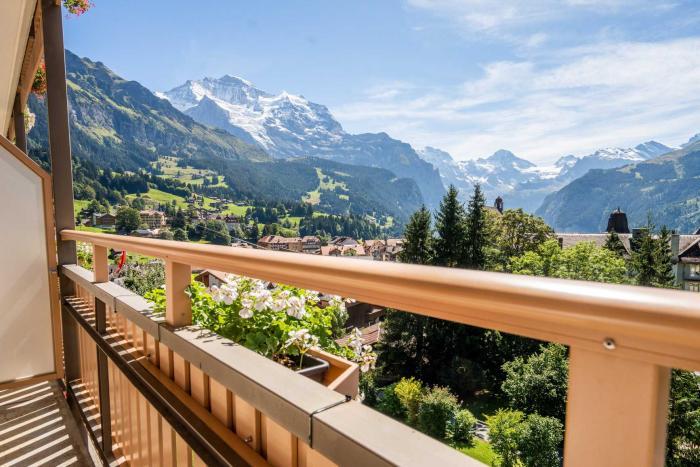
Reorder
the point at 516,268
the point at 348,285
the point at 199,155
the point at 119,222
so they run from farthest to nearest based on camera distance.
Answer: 1. the point at 199,155
2. the point at 516,268
3. the point at 119,222
4. the point at 348,285

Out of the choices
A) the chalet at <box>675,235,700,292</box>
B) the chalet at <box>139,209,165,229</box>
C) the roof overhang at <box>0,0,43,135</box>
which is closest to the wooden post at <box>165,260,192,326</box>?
the roof overhang at <box>0,0,43,135</box>

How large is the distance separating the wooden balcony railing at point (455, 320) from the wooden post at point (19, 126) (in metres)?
4.07

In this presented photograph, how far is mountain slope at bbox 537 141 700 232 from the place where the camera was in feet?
459

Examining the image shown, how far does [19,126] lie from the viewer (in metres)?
4.33

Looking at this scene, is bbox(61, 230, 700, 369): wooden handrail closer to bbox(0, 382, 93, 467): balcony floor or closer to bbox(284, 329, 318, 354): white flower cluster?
bbox(284, 329, 318, 354): white flower cluster

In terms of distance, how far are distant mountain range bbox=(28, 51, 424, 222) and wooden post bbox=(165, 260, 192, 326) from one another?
276ft

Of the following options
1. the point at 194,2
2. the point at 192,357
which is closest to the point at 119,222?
the point at 192,357

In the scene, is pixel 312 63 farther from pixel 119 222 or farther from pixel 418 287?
pixel 418 287

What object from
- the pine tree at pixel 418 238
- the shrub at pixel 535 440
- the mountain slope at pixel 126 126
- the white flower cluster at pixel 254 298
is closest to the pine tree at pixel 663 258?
the pine tree at pixel 418 238

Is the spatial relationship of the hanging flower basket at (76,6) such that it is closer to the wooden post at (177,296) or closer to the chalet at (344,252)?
the chalet at (344,252)

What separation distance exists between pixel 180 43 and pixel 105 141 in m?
40.1

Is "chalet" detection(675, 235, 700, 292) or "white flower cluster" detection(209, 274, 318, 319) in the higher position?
"white flower cluster" detection(209, 274, 318, 319)

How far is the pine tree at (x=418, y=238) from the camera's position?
2088 cm

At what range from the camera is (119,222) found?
794 inches
